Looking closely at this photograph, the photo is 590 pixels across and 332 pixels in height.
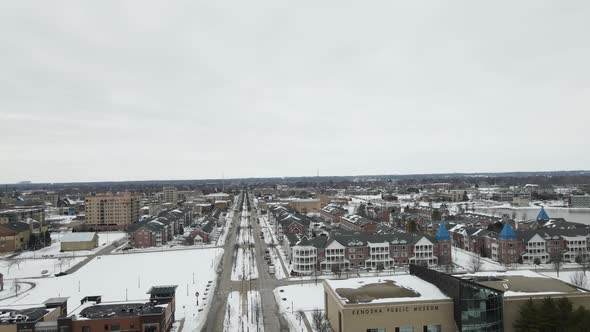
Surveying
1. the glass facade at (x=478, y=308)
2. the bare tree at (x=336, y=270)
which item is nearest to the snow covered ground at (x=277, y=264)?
the bare tree at (x=336, y=270)

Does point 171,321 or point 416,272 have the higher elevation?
point 416,272

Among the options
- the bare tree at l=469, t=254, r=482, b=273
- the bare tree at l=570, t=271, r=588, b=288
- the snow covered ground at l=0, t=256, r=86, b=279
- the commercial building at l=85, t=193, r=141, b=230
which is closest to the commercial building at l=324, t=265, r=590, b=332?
the bare tree at l=570, t=271, r=588, b=288

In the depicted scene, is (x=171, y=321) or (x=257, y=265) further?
(x=257, y=265)

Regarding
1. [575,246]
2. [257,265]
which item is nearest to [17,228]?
[257,265]

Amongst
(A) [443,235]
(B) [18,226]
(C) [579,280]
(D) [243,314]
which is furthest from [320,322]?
(B) [18,226]

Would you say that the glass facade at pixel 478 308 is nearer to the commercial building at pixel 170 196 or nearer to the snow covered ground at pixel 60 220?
the snow covered ground at pixel 60 220

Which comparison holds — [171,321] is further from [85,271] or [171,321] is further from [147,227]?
[147,227]

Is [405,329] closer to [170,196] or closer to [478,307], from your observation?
[478,307]

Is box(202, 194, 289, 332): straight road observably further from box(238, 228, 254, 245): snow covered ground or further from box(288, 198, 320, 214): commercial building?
box(288, 198, 320, 214): commercial building
